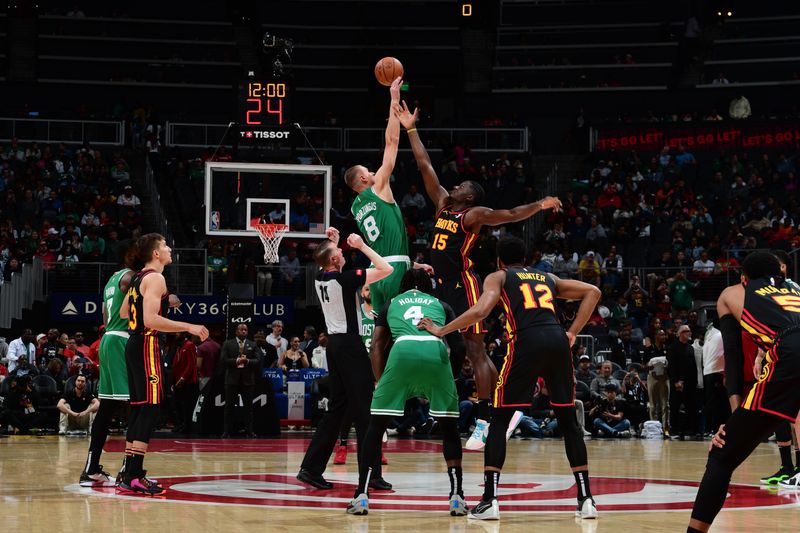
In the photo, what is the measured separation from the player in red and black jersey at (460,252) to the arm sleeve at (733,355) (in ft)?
12.4

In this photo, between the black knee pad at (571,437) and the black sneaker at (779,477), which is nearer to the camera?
the black knee pad at (571,437)

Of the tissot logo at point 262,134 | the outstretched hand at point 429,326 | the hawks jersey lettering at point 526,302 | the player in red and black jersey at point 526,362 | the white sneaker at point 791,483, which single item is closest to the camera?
the player in red and black jersey at point 526,362

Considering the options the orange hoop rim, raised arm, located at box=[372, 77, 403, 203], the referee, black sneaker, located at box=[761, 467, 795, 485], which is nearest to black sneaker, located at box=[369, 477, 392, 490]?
the referee

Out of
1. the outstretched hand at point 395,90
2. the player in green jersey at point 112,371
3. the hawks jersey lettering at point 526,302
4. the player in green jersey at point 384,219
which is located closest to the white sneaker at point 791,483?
the hawks jersey lettering at point 526,302

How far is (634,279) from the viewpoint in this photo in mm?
24984

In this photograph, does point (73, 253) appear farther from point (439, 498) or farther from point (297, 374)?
point (439, 498)

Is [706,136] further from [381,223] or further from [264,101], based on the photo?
[381,223]

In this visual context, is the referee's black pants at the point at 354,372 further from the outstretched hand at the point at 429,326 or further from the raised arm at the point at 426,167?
the raised arm at the point at 426,167

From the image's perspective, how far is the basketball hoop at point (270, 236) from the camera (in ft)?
71.2

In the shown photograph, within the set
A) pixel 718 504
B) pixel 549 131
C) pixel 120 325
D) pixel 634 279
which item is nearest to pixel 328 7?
pixel 549 131

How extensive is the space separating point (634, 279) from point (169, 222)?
1261 cm

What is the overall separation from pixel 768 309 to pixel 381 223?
4.60m

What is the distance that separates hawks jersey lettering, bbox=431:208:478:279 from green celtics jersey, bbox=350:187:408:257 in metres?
0.34

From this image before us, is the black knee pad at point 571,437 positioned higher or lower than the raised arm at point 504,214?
lower
